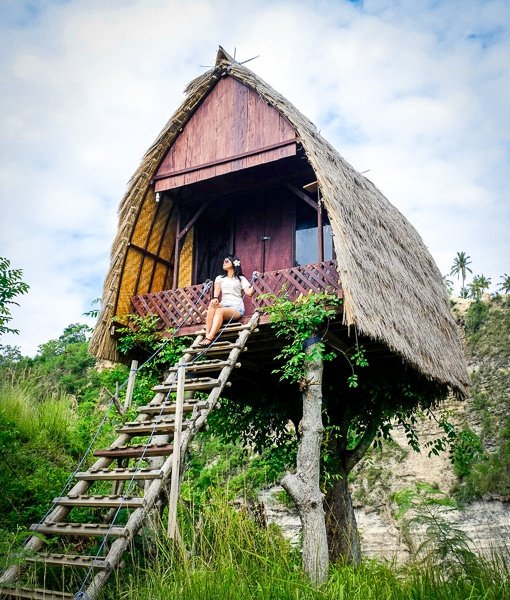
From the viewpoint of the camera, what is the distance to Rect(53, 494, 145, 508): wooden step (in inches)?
175

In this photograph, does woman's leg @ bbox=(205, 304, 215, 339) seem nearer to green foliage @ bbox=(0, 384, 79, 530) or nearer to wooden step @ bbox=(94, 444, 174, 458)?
wooden step @ bbox=(94, 444, 174, 458)

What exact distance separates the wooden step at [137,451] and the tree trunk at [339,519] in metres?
3.34

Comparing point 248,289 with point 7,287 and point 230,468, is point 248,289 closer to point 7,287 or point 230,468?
point 7,287

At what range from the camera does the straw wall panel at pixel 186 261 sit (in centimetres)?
862

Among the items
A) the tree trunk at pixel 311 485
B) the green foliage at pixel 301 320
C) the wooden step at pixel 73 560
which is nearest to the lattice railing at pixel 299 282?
the green foliage at pixel 301 320

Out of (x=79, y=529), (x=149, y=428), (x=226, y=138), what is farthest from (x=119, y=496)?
(x=226, y=138)

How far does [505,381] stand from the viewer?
1437cm

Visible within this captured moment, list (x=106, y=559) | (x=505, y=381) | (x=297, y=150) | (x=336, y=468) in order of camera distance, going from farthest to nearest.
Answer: (x=505, y=381)
(x=336, y=468)
(x=297, y=150)
(x=106, y=559)

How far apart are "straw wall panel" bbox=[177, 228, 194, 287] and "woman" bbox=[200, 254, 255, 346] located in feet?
5.47

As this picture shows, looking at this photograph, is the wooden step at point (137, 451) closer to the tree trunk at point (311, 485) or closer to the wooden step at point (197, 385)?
the wooden step at point (197, 385)

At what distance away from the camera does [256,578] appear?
4293mm

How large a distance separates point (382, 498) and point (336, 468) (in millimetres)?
5278

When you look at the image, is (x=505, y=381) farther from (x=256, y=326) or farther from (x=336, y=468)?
(x=256, y=326)

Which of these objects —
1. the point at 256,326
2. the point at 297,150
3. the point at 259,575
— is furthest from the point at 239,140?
the point at 259,575
